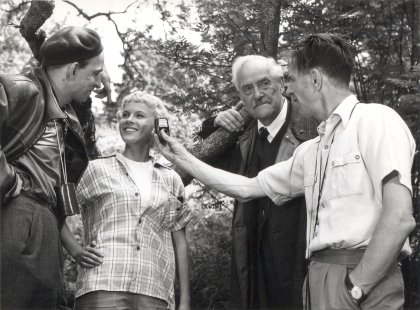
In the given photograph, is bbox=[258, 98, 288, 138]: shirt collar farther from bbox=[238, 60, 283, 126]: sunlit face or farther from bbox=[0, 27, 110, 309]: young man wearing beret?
bbox=[0, 27, 110, 309]: young man wearing beret

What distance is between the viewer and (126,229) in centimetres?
346

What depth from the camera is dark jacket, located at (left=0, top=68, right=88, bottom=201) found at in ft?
9.10

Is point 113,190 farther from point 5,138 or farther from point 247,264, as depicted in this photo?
point 247,264

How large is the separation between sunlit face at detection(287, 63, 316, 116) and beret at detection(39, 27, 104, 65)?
4.12 ft

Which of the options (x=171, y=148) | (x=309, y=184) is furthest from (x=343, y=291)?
(x=171, y=148)

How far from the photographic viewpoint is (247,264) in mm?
3975

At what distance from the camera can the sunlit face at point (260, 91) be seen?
4.18 metres

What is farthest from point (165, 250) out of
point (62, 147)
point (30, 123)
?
point (30, 123)

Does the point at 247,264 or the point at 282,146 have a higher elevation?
the point at 282,146

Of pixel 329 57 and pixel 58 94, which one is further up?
pixel 329 57

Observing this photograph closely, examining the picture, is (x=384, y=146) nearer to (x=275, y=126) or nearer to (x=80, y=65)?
(x=275, y=126)

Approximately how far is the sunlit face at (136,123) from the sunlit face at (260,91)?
2.62 feet

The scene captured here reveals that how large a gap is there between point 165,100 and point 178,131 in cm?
84

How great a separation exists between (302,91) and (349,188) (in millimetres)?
647
